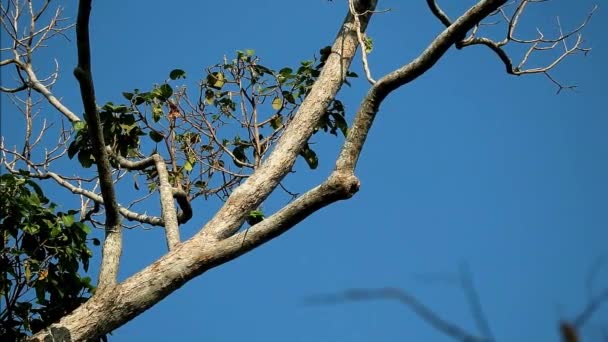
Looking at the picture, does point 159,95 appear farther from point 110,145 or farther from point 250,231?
point 250,231

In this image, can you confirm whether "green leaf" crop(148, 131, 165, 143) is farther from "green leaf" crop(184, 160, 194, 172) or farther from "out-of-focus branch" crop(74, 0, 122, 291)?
"out-of-focus branch" crop(74, 0, 122, 291)

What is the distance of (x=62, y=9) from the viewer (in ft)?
19.9

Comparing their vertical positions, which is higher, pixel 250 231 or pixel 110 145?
pixel 110 145

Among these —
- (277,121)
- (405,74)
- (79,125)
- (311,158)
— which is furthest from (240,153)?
(405,74)

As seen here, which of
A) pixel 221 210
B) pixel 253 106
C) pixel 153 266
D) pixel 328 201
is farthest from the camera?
pixel 253 106

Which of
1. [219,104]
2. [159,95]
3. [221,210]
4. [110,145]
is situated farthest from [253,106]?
[221,210]

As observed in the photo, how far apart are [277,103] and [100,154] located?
7.17 feet

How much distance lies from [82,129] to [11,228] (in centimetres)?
84

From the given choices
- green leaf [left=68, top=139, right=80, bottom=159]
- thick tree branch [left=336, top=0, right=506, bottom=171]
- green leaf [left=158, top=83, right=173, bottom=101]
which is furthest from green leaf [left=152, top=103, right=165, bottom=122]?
thick tree branch [left=336, top=0, right=506, bottom=171]

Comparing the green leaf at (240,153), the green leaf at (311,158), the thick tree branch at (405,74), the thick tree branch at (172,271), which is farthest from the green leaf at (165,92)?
the thick tree branch at (405,74)

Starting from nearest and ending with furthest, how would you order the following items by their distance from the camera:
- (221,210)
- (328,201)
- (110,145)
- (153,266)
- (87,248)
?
1. (328,201)
2. (153,266)
3. (221,210)
4. (87,248)
5. (110,145)

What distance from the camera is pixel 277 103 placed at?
19.5ft

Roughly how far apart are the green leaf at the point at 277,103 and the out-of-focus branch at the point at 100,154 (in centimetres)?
200

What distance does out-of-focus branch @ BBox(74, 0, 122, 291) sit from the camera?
3.60 m
